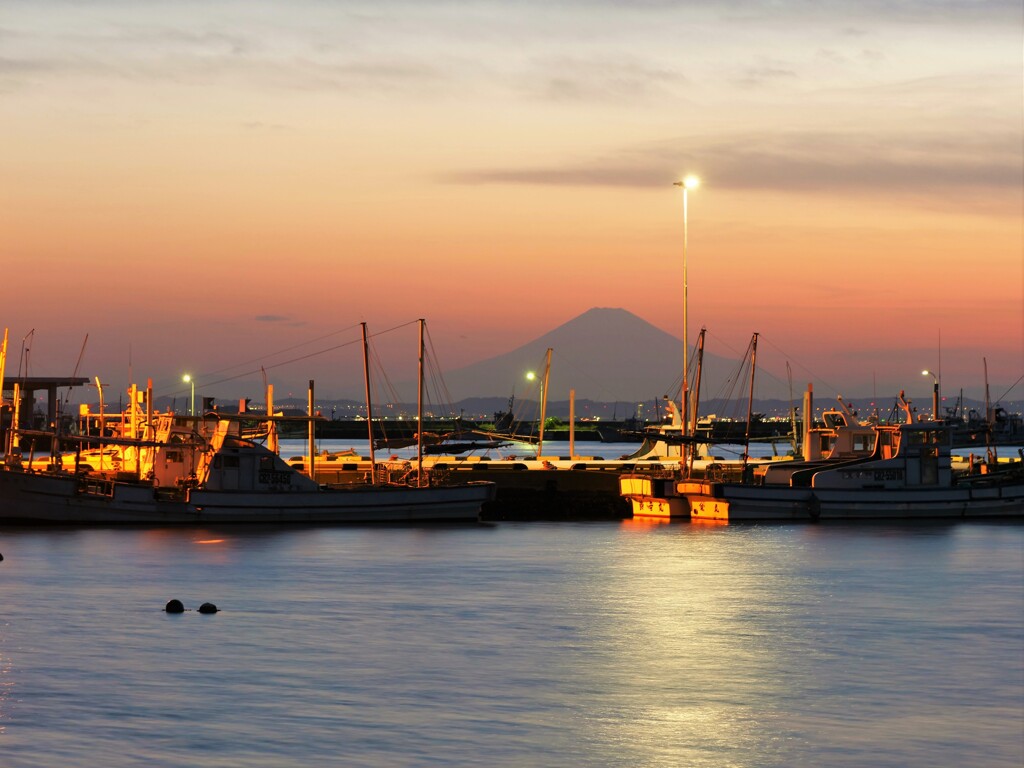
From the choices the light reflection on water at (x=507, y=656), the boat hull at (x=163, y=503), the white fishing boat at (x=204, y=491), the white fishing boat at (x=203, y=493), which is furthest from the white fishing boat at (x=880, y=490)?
the boat hull at (x=163, y=503)

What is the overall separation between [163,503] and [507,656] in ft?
123

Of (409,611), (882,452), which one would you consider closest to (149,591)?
(409,611)

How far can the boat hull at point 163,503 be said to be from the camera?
68.3 m

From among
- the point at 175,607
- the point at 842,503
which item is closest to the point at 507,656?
the point at 175,607

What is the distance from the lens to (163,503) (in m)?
69.1

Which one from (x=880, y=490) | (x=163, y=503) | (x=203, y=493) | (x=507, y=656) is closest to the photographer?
(x=507, y=656)

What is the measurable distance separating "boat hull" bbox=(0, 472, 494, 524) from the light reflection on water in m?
5.75

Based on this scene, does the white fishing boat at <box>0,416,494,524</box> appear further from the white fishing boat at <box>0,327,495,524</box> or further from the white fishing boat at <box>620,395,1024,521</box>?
the white fishing boat at <box>620,395,1024,521</box>

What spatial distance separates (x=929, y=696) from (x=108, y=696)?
15.3 metres

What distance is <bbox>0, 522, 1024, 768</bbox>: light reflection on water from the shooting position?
1010 inches

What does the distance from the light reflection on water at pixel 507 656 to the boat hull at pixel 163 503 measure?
575 cm

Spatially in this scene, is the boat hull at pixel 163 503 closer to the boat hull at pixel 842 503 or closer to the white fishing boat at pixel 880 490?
the boat hull at pixel 842 503

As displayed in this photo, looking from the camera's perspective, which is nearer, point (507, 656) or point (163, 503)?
point (507, 656)

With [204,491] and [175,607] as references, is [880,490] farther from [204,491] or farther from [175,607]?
[175,607]
